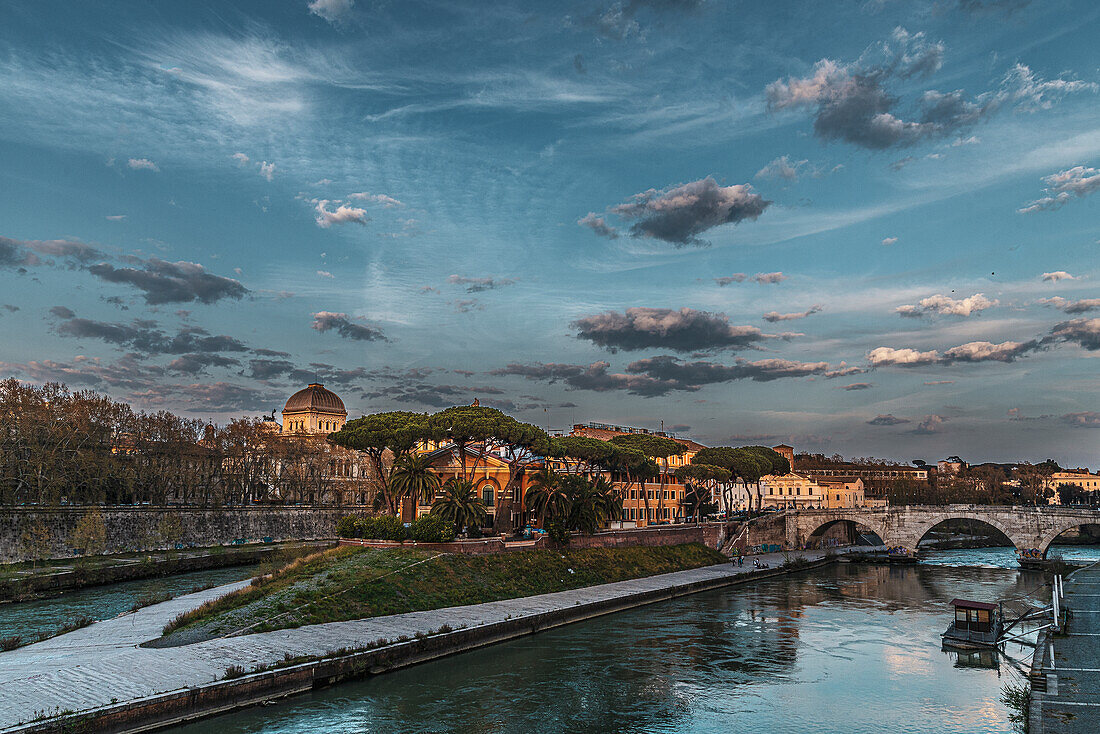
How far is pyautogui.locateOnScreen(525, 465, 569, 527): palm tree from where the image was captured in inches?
2589

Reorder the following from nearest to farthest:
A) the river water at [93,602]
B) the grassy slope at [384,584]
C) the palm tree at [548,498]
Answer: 1. the grassy slope at [384,584]
2. the river water at [93,602]
3. the palm tree at [548,498]

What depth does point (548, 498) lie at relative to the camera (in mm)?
66125

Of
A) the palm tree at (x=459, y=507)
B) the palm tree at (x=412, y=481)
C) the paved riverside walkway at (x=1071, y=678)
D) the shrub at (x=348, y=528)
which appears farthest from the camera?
the palm tree at (x=412, y=481)

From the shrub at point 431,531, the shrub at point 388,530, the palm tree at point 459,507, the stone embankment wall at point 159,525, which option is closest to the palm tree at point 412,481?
the palm tree at point 459,507

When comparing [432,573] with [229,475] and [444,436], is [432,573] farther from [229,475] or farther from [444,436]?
[229,475]

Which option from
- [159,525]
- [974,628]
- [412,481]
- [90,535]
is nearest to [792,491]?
[412,481]

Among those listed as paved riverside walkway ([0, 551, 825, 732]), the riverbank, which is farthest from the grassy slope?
the riverbank

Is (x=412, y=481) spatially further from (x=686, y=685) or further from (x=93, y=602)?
(x=686, y=685)

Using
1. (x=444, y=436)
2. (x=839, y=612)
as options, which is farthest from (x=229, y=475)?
(x=839, y=612)

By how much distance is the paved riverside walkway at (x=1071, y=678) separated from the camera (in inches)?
915

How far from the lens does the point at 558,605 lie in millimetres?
49438

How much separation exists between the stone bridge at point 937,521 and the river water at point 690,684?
43.8 metres

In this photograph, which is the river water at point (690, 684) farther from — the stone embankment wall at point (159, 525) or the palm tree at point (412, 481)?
the stone embankment wall at point (159, 525)

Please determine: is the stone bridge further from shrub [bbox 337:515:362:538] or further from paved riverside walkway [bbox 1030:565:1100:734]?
shrub [bbox 337:515:362:538]
